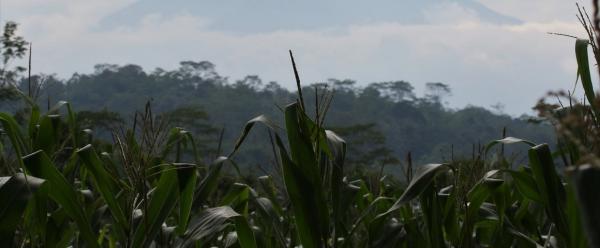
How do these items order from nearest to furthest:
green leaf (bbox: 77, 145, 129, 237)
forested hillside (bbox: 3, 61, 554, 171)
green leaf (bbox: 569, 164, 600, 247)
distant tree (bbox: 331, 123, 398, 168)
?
green leaf (bbox: 569, 164, 600, 247), green leaf (bbox: 77, 145, 129, 237), distant tree (bbox: 331, 123, 398, 168), forested hillside (bbox: 3, 61, 554, 171)

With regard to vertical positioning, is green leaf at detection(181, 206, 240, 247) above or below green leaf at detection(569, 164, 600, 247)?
below

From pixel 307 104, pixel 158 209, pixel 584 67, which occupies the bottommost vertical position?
pixel 307 104

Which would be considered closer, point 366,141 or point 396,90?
point 366,141

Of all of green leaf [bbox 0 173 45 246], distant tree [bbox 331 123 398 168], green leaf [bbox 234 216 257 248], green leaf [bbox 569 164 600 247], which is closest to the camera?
green leaf [bbox 569 164 600 247]

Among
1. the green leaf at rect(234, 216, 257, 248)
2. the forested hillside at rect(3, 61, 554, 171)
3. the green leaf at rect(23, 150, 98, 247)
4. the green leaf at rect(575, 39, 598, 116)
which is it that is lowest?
the forested hillside at rect(3, 61, 554, 171)

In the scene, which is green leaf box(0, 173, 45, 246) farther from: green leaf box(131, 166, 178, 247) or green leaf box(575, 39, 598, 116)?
green leaf box(575, 39, 598, 116)

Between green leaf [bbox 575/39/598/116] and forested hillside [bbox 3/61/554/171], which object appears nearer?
green leaf [bbox 575/39/598/116]

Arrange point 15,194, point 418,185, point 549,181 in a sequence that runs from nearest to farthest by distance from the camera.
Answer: point 15,194
point 418,185
point 549,181

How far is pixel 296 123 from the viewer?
2004 millimetres

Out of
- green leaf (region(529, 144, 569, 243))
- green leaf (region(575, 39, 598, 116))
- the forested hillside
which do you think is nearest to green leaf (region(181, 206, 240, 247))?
green leaf (region(529, 144, 569, 243))

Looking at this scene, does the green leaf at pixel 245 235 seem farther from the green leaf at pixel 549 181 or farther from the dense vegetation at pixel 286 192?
the green leaf at pixel 549 181

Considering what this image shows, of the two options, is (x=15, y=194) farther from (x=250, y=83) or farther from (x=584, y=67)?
(x=250, y=83)

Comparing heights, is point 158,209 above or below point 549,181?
below

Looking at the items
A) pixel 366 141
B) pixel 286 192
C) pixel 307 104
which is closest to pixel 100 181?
pixel 286 192
